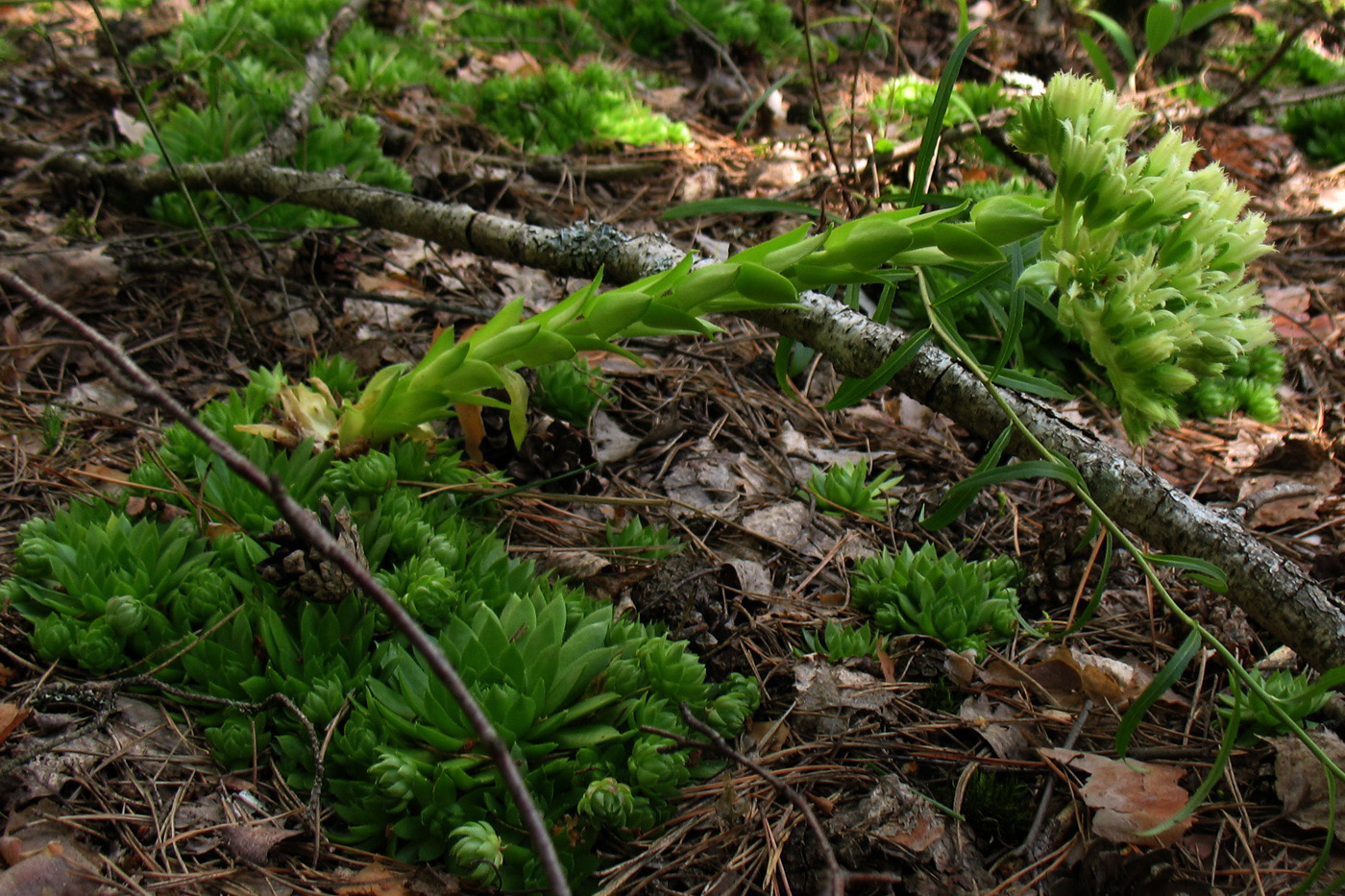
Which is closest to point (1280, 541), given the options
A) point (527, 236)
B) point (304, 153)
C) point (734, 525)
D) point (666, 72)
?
point (734, 525)

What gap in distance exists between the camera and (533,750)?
5.06ft

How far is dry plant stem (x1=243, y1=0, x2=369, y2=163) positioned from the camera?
3035mm

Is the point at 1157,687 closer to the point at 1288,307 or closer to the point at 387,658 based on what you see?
the point at 387,658

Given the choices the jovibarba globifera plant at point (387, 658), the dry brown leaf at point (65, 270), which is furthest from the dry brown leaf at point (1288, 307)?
the dry brown leaf at point (65, 270)

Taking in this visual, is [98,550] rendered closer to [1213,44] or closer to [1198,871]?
[1198,871]

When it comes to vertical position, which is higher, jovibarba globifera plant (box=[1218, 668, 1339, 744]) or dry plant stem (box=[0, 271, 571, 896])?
dry plant stem (box=[0, 271, 571, 896])

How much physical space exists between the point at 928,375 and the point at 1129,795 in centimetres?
99

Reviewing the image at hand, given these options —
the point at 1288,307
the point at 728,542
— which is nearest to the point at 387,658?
the point at 728,542

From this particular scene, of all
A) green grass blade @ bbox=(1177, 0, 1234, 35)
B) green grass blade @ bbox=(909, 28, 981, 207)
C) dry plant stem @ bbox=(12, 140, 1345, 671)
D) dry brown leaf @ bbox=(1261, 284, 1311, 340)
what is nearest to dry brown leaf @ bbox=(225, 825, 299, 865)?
dry plant stem @ bbox=(12, 140, 1345, 671)

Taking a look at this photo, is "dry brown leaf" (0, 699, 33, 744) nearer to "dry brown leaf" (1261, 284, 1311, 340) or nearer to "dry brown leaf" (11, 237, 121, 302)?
"dry brown leaf" (11, 237, 121, 302)

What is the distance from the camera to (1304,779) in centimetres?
168

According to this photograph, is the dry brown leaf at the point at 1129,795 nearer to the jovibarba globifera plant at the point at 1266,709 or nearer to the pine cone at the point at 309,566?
the jovibarba globifera plant at the point at 1266,709

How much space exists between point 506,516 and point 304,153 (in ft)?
6.28

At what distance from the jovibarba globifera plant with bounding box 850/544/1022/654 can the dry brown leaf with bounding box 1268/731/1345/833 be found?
0.58 meters
